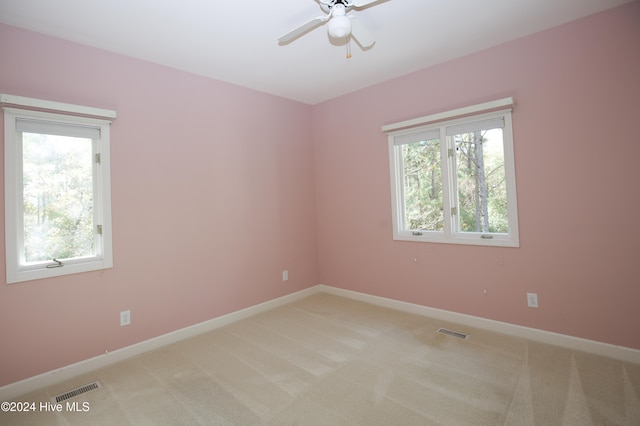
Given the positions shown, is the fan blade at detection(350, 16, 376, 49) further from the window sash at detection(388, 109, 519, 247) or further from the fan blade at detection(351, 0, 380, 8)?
the window sash at detection(388, 109, 519, 247)

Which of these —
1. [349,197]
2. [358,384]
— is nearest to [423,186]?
[349,197]

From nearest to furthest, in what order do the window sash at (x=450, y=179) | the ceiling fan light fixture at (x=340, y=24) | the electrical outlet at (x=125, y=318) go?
the ceiling fan light fixture at (x=340, y=24)
the electrical outlet at (x=125, y=318)
the window sash at (x=450, y=179)

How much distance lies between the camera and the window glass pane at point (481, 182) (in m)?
2.94

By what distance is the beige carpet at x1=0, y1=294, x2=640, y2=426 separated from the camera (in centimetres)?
188

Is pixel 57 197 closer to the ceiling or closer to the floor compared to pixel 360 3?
closer to the floor

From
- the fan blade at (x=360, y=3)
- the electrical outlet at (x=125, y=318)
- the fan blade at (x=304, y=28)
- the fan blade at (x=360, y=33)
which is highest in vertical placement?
the fan blade at (x=360, y=3)

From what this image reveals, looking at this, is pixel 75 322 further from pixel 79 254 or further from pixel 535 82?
pixel 535 82

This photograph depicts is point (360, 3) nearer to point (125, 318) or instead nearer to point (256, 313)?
point (125, 318)

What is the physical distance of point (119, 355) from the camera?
265 cm

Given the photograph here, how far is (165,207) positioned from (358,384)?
2342 millimetres

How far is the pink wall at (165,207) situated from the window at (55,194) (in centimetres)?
9

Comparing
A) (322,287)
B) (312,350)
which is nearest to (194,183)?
(312,350)

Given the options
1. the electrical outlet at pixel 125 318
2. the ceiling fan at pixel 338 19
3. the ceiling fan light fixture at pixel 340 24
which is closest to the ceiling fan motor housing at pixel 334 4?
the ceiling fan at pixel 338 19

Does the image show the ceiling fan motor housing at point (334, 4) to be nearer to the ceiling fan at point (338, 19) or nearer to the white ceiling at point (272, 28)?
the ceiling fan at point (338, 19)
